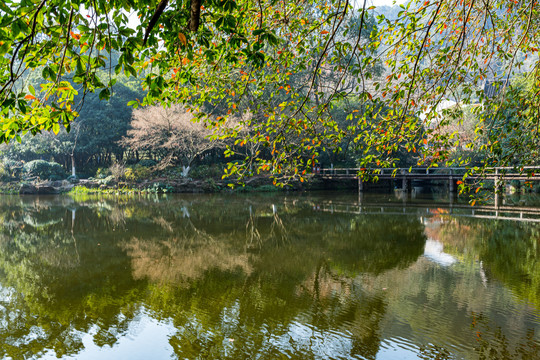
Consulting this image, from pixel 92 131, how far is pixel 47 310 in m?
30.6

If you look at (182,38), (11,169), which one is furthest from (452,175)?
(11,169)

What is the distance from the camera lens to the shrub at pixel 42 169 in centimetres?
2780

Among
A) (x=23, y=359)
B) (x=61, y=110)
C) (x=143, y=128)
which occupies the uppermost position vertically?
(x=143, y=128)

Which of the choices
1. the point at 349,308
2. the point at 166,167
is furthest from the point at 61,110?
the point at 166,167

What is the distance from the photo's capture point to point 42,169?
28.1 meters

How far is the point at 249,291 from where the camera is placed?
5.62m

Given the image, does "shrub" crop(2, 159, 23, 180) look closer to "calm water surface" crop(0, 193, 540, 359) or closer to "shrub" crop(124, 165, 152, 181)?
"shrub" crop(124, 165, 152, 181)

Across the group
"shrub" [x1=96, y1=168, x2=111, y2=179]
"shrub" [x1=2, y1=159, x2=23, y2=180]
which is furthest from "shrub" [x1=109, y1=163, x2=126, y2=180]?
"shrub" [x1=2, y1=159, x2=23, y2=180]

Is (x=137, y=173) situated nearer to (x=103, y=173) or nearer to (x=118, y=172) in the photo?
(x=118, y=172)

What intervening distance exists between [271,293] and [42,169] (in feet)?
93.5

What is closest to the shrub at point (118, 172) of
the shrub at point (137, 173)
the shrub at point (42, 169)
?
the shrub at point (137, 173)

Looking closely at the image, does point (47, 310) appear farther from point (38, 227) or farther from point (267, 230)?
Answer: point (38, 227)

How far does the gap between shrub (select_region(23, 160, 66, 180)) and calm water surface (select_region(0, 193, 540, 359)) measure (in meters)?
19.5

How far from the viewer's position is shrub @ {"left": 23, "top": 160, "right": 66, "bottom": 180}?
27797mm
